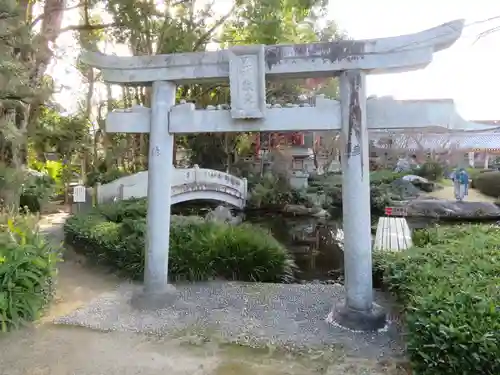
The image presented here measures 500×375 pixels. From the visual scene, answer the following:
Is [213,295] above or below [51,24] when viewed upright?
below

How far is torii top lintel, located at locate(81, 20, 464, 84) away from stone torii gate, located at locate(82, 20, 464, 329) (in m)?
0.01

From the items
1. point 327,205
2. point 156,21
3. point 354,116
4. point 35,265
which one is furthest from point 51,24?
point 327,205

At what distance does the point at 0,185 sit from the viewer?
671 centimetres

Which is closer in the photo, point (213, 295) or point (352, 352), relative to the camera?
point (352, 352)

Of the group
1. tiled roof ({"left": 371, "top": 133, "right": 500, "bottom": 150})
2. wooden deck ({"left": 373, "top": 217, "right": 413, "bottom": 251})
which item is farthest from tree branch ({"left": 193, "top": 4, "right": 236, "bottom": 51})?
tiled roof ({"left": 371, "top": 133, "right": 500, "bottom": 150})

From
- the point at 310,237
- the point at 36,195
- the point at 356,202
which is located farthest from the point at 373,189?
the point at 356,202

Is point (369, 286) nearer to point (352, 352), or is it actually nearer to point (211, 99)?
point (352, 352)

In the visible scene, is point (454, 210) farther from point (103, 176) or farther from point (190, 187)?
point (103, 176)

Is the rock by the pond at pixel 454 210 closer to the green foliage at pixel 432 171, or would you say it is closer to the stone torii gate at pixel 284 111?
the green foliage at pixel 432 171

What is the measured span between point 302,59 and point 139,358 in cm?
390

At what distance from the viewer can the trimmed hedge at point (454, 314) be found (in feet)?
10.6

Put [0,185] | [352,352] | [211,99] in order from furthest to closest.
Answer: [211,99], [0,185], [352,352]

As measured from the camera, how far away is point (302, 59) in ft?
18.6

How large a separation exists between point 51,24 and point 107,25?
157 centimetres
